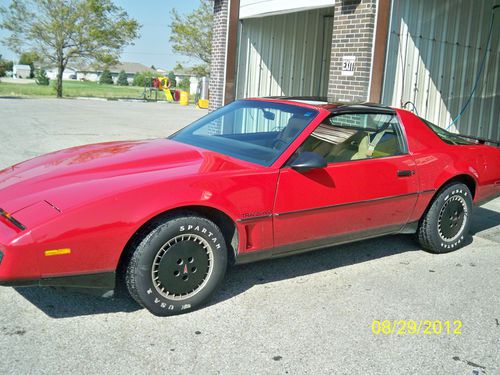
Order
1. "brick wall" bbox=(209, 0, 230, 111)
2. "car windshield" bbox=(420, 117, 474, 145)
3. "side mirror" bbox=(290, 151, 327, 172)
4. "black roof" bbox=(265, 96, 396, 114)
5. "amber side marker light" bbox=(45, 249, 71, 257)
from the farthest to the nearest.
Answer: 1. "brick wall" bbox=(209, 0, 230, 111)
2. "car windshield" bbox=(420, 117, 474, 145)
3. "black roof" bbox=(265, 96, 396, 114)
4. "side mirror" bbox=(290, 151, 327, 172)
5. "amber side marker light" bbox=(45, 249, 71, 257)

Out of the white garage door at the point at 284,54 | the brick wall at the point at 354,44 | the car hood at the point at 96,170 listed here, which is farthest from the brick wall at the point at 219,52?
the car hood at the point at 96,170

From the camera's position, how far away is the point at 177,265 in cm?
345

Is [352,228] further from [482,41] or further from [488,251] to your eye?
[482,41]

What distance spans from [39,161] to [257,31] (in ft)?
29.0

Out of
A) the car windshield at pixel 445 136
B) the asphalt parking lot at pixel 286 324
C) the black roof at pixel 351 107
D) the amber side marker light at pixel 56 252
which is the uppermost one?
the black roof at pixel 351 107

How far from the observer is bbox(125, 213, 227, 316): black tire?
3312 mm

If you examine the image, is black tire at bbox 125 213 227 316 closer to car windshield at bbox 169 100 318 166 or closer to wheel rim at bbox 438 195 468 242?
car windshield at bbox 169 100 318 166

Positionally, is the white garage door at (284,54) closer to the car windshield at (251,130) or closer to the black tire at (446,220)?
the car windshield at (251,130)

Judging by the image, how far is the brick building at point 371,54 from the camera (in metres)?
8.37

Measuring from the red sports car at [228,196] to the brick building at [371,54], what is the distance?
1.13m

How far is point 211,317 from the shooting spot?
141 inches

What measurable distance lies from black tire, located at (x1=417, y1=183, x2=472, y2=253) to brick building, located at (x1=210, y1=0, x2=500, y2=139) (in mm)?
1512
